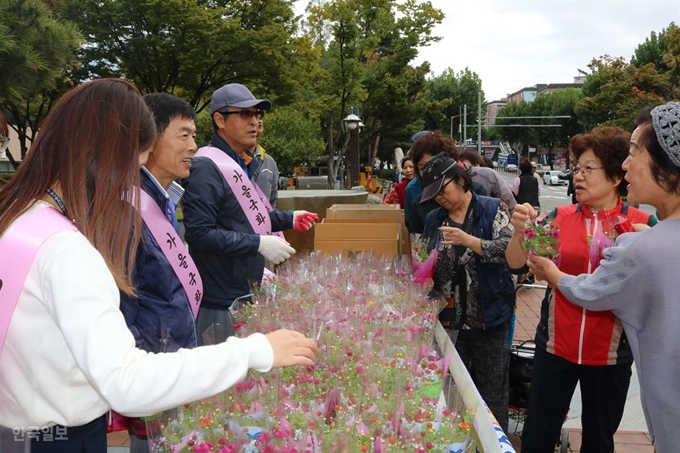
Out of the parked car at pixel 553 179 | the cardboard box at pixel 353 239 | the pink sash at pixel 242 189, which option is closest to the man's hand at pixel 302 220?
the pink sash at pixel 242 189

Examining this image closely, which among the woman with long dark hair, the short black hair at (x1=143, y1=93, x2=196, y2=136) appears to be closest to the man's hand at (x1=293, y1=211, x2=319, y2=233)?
the short black hair at (x1=143, y1=93, x2=196, y2=136)

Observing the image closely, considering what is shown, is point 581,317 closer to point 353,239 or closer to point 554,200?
point 353,239

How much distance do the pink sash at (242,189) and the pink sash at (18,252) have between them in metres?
1.82

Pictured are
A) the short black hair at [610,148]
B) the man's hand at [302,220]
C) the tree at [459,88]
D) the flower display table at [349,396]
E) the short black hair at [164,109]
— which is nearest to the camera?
the flower display table at [349,396]

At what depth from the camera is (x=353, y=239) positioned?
13.2ft

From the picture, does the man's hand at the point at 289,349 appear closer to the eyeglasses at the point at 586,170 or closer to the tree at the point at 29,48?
the eyeglasses at the point at 586,170

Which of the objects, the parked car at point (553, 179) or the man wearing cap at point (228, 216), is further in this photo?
the parked car at point (553, 179)

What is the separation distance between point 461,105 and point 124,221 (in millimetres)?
56688

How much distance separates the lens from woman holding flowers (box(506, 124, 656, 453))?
2621 mm

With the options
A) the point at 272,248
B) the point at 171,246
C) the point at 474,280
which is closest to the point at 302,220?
the point at 272,248

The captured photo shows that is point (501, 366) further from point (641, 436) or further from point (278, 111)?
point (278, 111)

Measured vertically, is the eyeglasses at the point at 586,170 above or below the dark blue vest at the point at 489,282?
above

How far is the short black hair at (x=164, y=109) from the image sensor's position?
250 centimetres

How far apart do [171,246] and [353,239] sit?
1904 mm
